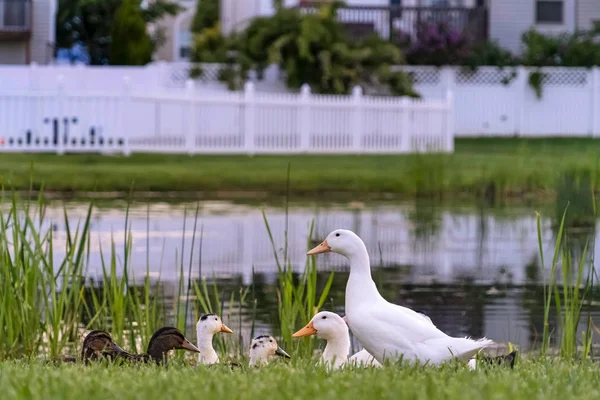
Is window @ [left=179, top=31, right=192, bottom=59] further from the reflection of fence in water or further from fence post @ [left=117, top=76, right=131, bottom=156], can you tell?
the reflection of fence in water

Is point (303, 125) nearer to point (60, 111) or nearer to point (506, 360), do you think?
point (60, 111)

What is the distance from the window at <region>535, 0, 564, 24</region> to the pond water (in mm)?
20825

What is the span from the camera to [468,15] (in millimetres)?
36688

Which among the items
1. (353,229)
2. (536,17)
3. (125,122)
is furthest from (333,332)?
(536,17)

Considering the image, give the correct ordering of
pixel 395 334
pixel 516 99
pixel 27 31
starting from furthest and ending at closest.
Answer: pixel 27 31 → pixel 516 99 → pixel 395 334

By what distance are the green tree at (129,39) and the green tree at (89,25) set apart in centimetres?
606

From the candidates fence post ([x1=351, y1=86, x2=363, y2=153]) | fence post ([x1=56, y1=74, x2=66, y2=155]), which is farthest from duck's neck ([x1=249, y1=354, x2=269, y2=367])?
fence post ([x1=351, y1=86, x2=363, y2=153])

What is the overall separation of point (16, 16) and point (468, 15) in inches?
490

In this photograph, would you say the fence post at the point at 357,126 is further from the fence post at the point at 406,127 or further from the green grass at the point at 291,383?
the green grass at the point at 291,383

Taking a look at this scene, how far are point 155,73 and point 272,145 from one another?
21.0ft

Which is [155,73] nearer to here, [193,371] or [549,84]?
[549,84]

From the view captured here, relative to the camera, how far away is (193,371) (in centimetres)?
608

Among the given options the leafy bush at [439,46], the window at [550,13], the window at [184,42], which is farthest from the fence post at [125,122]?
the window at [184,42]

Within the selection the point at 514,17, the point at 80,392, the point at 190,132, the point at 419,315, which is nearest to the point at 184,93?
the point at 190,132
